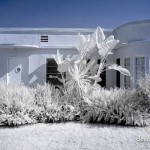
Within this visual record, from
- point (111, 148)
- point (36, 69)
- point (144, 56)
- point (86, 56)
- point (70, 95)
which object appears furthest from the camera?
point (36, 69)

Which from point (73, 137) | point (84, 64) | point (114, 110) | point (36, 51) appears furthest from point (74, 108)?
point (36, 51)

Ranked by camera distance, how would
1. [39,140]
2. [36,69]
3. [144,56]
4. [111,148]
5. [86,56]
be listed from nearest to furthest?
[111,148], [39,140], [86,56], [144,56], [36,69]

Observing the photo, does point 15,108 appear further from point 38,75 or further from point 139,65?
point 139,65

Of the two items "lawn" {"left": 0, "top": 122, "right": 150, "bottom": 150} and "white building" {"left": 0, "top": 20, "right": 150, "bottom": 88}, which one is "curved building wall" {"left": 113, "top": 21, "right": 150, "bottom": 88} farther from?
"lawn" {"left": 0, "top": 122, "right": 150, "bottom": 150}

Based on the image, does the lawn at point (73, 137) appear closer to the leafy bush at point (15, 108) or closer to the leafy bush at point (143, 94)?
the leafy bush at point (15, 108)

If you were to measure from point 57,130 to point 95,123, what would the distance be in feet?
4.50

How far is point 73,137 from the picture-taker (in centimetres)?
502

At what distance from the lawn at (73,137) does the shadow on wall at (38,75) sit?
687 cm

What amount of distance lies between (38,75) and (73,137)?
8145 mm

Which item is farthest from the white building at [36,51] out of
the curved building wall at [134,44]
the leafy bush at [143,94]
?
the leafy bush at [143,94]

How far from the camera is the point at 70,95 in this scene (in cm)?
714

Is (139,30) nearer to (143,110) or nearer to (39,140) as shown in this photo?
(143,110)

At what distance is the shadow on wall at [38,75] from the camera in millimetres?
12578

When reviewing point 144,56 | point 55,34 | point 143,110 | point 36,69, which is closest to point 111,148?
point 143,110
